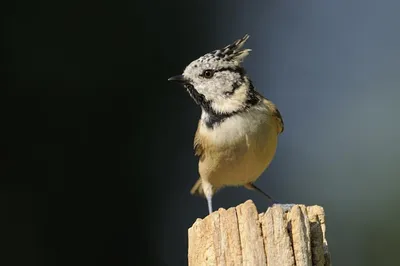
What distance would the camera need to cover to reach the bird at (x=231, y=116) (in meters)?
4.96

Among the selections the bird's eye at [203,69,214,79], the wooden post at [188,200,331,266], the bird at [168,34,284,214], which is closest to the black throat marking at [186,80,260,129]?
the bird at [168,34,284,214]

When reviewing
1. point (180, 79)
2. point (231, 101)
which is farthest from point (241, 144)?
point (180, 79)

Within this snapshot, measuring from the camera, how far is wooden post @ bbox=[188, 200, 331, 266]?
3.17 metres

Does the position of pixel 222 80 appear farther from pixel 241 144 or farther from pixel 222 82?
pixel 241 144

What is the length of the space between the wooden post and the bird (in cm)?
165

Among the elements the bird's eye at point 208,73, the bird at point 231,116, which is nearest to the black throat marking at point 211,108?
the bird at point 231,116

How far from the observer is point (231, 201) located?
954cm

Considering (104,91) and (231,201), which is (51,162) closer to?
(104,91)

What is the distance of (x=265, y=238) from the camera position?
10.5ft

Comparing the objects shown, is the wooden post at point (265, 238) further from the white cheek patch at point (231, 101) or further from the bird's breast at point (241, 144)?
the white cheek patch at point (231, 101)

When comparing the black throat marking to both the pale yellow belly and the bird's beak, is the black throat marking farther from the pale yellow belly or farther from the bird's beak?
the pale yellow belly

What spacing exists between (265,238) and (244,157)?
1807mm

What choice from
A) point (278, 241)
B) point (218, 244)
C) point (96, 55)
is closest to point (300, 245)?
point (278, 241)

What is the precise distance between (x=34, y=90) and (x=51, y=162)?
71 cm
